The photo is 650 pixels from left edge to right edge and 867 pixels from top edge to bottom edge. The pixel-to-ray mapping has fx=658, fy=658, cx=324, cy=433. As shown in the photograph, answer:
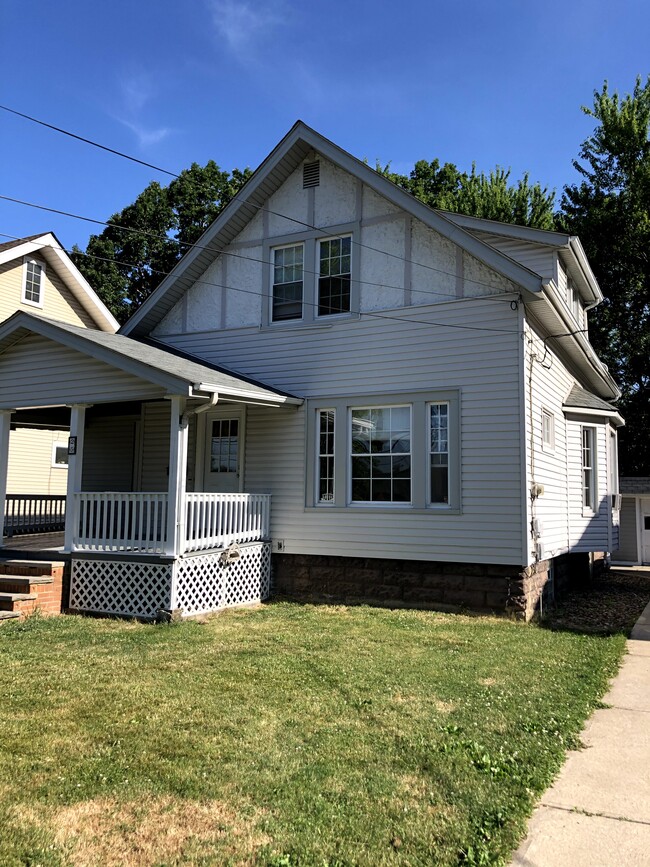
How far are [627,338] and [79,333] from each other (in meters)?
23.0

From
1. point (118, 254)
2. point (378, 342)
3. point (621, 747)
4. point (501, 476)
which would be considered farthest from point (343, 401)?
point (118, 254)

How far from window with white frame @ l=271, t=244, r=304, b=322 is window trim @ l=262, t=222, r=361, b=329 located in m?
0.06

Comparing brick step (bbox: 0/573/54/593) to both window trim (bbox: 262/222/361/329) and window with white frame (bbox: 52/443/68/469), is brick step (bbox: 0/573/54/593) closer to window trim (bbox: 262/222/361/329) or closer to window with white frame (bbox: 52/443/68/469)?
window trim (bbox: 262/222/361/329)

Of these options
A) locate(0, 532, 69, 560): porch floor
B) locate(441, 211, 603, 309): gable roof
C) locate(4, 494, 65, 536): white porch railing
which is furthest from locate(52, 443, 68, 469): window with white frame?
locate(441, 211, 603, 309): gable roof

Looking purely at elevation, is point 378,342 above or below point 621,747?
above

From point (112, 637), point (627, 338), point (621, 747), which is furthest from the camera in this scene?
point (627, 338)

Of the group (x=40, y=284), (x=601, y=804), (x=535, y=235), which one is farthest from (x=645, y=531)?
(x=40, y=284)

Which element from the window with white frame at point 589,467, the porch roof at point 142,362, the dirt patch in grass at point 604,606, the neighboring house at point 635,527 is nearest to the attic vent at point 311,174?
the porch roof at point 142,362

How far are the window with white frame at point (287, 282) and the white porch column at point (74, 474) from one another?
4012 millimetres

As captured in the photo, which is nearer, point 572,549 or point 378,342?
point 378,342

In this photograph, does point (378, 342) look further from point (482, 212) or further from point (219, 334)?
point (482, 212)

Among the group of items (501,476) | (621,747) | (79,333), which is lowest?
(621,747)

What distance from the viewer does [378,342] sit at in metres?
11.2

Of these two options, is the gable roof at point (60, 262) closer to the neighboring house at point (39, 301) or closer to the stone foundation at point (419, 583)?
the neighboring house at point (39, 301)
